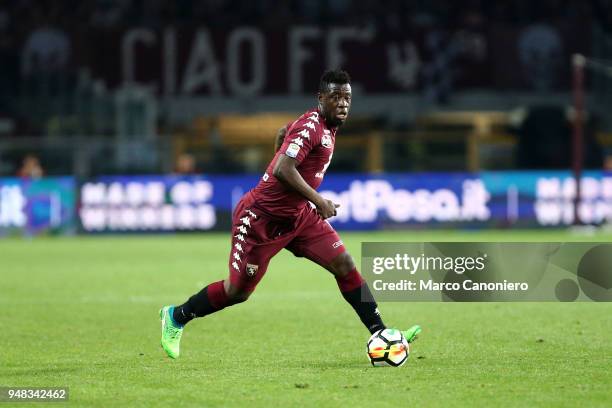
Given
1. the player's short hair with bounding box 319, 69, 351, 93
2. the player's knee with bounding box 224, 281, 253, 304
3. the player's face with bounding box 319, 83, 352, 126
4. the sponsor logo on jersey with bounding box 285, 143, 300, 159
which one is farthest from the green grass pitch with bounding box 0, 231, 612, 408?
the player's short hair with bounding box 319, 69, 351, 93

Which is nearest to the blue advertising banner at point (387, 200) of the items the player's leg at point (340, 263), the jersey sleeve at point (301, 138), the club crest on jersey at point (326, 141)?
the player's leg at point (340, 263)

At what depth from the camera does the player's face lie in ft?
28.8

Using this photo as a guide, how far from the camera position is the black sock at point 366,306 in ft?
29.7

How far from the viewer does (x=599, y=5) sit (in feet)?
121

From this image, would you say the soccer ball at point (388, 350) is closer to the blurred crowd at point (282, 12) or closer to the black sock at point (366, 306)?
the black sock at point (366, 306)

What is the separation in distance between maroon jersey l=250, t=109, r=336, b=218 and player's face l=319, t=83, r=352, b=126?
0.27 feet

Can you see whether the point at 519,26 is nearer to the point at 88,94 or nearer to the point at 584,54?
the point at 584,54

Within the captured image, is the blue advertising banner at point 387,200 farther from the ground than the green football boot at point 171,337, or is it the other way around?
the green football boot at point 171,337

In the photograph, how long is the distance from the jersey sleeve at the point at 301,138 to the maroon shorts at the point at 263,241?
0.60 meters

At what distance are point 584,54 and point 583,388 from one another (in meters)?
29.6

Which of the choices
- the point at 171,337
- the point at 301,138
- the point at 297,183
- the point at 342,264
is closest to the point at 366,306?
A: the point at 342,264

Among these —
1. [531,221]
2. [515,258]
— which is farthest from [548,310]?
[531,221]

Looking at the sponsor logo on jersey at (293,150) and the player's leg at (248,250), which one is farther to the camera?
the player's leg at (248,250)

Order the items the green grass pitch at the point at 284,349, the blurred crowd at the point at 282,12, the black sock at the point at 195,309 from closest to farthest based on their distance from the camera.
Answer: the green grass pitch at the point at 284,349 < the black sock at the point at 195,309 < the blurred crowd at the point at 282,12
